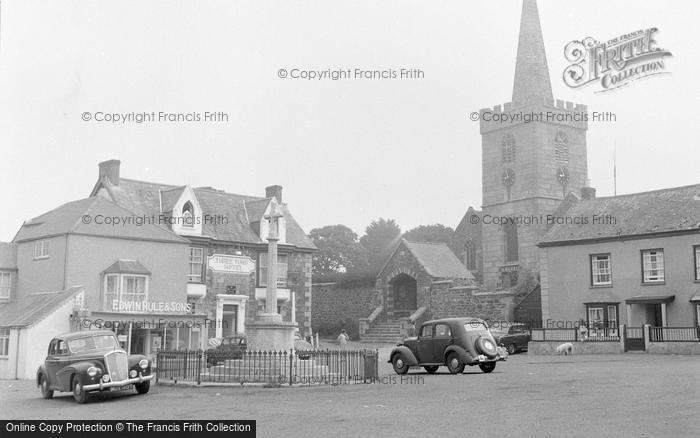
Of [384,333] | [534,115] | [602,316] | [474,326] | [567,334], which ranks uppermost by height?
[534,115]

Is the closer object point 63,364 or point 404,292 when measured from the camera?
point 63,364

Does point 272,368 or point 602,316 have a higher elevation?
point 602,316

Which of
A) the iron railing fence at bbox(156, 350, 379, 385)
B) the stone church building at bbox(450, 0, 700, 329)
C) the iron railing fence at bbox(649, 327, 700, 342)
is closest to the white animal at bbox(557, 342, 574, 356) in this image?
the iron railing fence at bbox(649, 327, 700, 342)

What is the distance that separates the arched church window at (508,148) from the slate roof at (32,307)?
3978 cm

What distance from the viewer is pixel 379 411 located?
1430 cm

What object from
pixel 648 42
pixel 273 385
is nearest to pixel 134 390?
pixel 273 385

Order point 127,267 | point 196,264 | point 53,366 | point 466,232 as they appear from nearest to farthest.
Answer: point 53,366 < point 127,267 < point 196,264 < point 466,232

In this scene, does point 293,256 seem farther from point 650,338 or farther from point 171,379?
point 171,379

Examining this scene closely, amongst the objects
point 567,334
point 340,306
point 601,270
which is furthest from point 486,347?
point 340,306

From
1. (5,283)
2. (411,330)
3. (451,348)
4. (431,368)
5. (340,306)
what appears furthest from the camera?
(340,306)

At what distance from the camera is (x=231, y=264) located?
40.6 meters

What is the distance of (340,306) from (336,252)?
21717mm

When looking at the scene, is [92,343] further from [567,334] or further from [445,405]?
[567,334]

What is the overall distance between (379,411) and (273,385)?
233 inches
